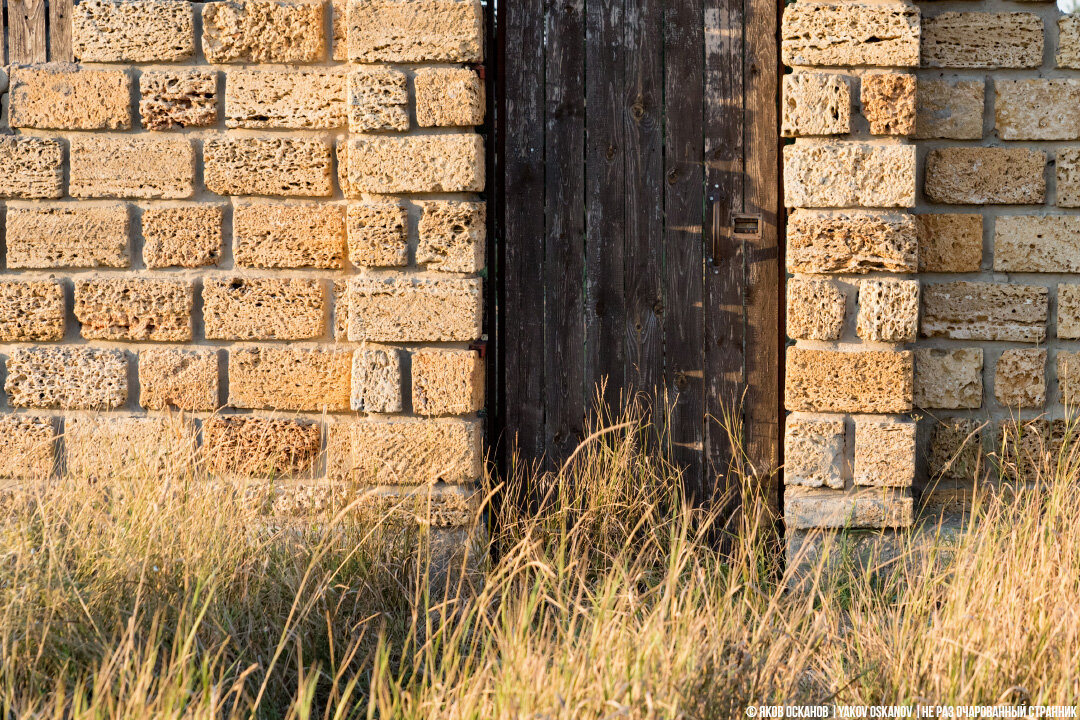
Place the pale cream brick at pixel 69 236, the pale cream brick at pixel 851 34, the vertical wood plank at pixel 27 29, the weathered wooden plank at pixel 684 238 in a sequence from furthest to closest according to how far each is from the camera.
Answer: the vertical wood plank at pixel 27 29, the weathered wooden plank at pixel 684 238, the pale cream brick at pixel 69 236, the pale cream brick at pixel 851 34

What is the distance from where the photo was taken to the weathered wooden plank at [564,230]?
11.0 ft

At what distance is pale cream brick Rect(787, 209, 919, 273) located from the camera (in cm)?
304

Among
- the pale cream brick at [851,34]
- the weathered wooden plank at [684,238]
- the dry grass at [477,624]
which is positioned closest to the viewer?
the dry grass at [477,624]

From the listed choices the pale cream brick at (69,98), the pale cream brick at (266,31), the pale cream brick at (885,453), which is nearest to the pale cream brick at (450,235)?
the pale cream brick at (266,31)

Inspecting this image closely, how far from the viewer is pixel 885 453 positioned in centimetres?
308

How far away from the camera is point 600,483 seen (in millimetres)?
3070

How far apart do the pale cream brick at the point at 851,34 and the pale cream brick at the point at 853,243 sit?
0.55m

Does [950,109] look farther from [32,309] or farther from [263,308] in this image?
[32,309]

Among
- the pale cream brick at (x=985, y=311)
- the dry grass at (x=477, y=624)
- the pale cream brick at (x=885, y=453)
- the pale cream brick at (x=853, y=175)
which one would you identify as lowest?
the dry grass at (x=477, y=624)

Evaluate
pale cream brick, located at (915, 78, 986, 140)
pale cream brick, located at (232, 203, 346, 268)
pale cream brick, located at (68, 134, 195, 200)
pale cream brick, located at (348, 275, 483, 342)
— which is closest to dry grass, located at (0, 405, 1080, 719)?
pale cream brick, located at (348, 275, 483, 342)

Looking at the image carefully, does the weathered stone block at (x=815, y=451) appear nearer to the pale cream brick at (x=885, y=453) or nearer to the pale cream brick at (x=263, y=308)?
the pale cream brick at (x=885, y=453)

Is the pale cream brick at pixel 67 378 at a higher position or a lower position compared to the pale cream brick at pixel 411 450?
higher

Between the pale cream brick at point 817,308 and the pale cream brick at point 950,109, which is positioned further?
the pale cream brick at point 950,109

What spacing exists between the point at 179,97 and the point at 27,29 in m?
0.90
